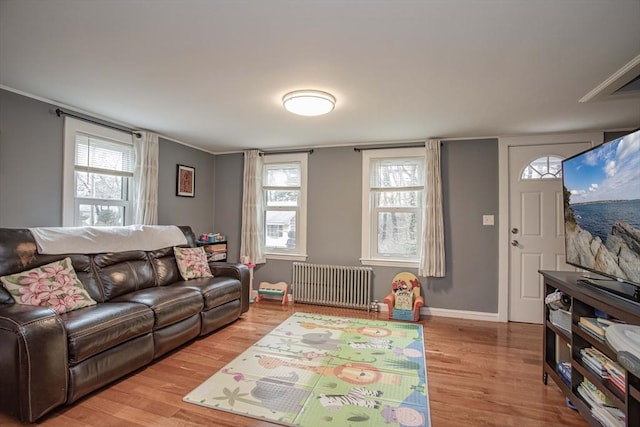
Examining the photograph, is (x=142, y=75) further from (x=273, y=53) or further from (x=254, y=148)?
(x=254, y=148)

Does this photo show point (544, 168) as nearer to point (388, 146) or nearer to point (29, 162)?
point (388, 146)

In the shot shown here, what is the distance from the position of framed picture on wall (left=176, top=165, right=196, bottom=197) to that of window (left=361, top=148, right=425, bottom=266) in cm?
244

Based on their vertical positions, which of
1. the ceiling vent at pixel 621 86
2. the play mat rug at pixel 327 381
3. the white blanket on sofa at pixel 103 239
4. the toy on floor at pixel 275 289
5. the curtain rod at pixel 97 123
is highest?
the ceiling vent at pixel 621 86

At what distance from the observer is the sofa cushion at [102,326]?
76.4 inches

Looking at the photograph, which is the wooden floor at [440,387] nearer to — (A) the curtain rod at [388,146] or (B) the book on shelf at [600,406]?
(B) the book on shelf at [600,406]

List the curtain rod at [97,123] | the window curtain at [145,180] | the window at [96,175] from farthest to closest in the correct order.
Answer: the window curtain at [145,180]
the window at [96,175]
the curtain rod at [97,123]

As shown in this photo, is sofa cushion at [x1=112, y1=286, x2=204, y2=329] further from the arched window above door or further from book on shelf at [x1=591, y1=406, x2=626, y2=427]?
the arched window above door

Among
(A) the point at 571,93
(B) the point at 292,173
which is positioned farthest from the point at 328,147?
(A) the point at 571,93

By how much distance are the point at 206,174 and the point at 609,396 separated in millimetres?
4830

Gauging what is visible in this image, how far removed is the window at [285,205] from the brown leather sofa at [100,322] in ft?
3.65

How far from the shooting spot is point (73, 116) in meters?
2.99

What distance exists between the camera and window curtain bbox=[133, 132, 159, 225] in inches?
141

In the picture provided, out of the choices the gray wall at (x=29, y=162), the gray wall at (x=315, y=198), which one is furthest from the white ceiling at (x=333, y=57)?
the gray wall at (x=315, y=198)

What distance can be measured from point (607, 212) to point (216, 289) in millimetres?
3154
